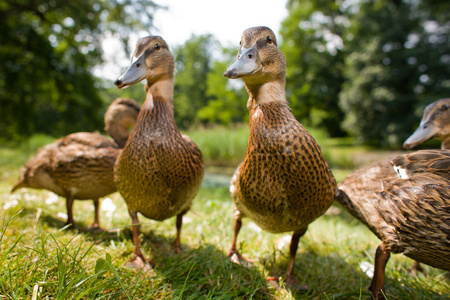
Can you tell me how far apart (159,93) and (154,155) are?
0.52 meters

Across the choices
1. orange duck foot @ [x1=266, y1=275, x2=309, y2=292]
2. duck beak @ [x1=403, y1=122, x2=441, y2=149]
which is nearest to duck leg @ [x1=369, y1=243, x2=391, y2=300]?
orange duck foot @ [x1=266, y1=275, x2=309, y2=292]

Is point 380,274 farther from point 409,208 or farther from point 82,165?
point 82,165

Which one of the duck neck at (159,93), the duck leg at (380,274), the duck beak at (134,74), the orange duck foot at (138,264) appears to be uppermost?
the duck beak at (134,74)

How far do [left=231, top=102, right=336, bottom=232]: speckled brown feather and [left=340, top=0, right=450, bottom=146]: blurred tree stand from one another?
16.3 metres

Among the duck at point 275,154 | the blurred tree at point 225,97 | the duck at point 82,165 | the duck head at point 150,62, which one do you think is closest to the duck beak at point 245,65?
the duck at point 275,154

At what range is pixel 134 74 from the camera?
6.35 feet

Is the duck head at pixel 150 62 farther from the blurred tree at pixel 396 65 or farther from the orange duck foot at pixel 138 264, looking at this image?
the blurred tree at pixel 396 65

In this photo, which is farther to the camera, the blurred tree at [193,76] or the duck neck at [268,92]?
the blurred tree at [193,76]

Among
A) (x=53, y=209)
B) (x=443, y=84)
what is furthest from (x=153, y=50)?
(x=443, y=84)

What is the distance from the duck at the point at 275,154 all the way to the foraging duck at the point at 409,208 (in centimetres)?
36

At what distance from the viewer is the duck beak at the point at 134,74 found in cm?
186

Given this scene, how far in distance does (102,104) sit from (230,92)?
2174cm

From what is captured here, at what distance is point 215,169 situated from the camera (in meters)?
9.52

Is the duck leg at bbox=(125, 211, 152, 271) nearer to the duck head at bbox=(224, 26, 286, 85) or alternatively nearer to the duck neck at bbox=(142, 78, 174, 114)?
the duck neck at bbox=(142, 78, 174, 114)
